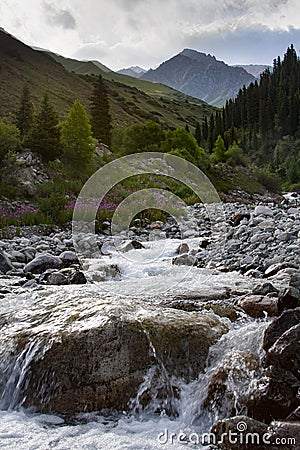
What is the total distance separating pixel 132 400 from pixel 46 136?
1782cm

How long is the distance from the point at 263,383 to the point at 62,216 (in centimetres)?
1187

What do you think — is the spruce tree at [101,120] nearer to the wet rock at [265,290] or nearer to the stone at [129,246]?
the stone at [129,246]

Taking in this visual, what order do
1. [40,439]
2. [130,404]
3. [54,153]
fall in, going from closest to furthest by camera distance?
1. [40,439]
2. [130,404]
3. [54,153]

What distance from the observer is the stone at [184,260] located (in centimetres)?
985

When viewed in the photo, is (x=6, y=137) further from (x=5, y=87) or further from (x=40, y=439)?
(x=5, y=87)

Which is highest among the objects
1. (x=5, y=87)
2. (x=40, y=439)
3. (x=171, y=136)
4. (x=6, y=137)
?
(x=5, y=87)

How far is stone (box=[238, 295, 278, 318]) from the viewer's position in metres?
5.09

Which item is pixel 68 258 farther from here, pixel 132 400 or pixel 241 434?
pixel 241 434

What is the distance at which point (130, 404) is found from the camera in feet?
12.5

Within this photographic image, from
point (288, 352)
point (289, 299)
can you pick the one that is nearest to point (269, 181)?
point (289, 299)

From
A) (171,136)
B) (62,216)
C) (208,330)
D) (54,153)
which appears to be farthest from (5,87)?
(208,330)

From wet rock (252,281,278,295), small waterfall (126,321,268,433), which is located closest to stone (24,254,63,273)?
wet rock (252,281,278,295)

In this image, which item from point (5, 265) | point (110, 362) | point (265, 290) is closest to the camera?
point (110, 362)

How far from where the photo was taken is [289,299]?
475 cm
